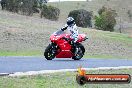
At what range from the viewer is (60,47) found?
1877 cm

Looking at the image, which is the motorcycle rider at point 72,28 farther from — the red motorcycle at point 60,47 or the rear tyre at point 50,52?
the rear tyre at point 50,52

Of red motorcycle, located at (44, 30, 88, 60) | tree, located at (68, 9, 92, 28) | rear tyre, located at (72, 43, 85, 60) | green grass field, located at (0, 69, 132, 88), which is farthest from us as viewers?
tree, located at (68, 9, 92, 28)

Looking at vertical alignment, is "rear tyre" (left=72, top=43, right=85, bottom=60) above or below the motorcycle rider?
below

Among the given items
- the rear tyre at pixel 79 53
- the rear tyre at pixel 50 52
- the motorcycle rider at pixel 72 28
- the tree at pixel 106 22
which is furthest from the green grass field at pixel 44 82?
the tree at pixel 106 22

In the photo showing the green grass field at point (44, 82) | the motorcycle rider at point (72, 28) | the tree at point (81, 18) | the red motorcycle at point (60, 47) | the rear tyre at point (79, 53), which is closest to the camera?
the green grass field at point (44, 82)

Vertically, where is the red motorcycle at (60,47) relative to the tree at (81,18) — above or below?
above

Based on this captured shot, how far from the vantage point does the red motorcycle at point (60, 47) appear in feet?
61.1

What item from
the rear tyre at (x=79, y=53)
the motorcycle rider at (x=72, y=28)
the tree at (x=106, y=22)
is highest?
the motorcycle rider at (x=72, y=28)

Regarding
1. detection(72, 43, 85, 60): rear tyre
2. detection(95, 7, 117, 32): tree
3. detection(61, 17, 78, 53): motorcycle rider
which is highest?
detection(61, 17, 78, 53): motorcycle rider

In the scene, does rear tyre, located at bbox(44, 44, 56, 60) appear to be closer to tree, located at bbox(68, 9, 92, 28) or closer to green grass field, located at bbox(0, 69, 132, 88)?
green grass field, located at bbox(0, 69, 132, 88)

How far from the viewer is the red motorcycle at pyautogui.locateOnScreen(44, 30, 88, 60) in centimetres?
1861

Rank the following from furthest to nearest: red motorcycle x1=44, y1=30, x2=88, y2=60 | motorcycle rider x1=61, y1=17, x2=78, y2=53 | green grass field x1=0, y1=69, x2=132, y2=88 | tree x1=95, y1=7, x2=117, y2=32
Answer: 1. tree x1=95, y1=7, x2=117, y2=32
2. red motorcycle x1=44, y1=30, x2=88, y2=60
3. motorcycle rider x1=61, y1=17, x2=78, y2=53
4. green grass field x1=0, y1=69, x2=132, y2=88

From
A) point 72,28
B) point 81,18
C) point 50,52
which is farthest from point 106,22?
point 50,52

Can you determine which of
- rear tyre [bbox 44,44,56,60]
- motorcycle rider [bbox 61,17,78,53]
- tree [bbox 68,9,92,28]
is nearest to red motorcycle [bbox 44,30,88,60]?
rear tyre [bbox 44,44,56,60]
